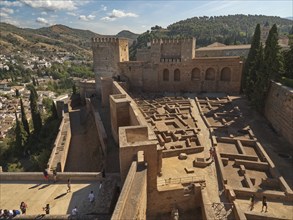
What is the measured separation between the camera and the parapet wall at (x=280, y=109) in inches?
755

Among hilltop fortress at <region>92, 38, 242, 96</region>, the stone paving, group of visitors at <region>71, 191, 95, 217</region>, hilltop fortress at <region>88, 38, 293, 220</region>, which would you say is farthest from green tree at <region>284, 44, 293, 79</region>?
group of visitors at <region>71, 191, 95, 217</region>

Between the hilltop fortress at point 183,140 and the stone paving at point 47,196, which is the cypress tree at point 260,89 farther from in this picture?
the stone paving at point 47,196

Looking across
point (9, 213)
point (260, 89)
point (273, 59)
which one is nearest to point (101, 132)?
point (9, 213)

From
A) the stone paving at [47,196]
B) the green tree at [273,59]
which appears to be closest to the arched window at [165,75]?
the green tree at [273,59]

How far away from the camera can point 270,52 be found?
2306 cm

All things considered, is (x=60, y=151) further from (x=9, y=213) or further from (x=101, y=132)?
(x=9, y=213)

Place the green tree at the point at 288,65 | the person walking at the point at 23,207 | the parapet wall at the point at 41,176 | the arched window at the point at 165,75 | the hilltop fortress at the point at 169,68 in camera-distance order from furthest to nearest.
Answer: the arched window at the point at 165,75
the hilltop fortress at the point at 169,68
the green tree at the point at 288,65
the parapet wall at the point at 41,176
the person walking at the point at 23,207

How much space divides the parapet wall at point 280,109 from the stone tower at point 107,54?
18911mm

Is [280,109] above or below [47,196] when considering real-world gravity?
above

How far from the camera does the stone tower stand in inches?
1265

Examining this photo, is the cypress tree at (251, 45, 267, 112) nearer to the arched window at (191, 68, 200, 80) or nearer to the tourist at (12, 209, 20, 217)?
the arched window at (191, 68, 200, 80)

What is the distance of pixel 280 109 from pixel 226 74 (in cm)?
1118

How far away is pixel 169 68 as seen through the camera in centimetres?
3178

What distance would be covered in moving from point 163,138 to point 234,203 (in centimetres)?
782
